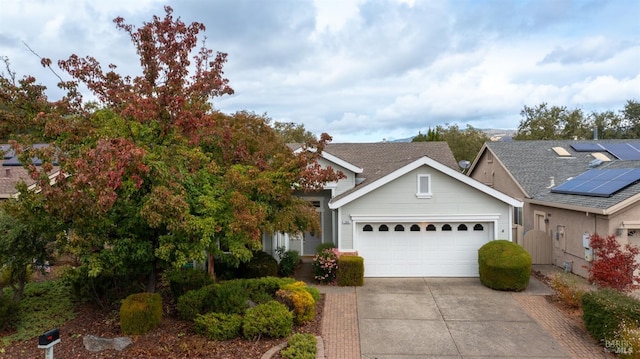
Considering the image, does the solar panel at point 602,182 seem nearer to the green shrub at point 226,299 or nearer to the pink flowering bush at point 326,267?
the pink flowering bush at point 326,267

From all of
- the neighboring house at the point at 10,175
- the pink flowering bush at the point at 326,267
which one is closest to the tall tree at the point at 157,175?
the pink flowering bush at the point at 326,267

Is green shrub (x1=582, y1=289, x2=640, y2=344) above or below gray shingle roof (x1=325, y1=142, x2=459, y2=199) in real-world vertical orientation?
below

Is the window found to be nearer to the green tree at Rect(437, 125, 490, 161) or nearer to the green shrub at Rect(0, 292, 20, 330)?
the green shrub at Rect(0, 292, 20, 330)

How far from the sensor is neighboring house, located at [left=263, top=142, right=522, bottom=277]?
1318 centimetres

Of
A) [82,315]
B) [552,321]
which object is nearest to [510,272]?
[552,321]

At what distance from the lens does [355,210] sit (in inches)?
531

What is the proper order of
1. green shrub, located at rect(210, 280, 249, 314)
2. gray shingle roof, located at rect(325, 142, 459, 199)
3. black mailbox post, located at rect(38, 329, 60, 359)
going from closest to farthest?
black mailbox post, located at rect(38, 329, 60, 359), green shrub, located at rect(210, 280, 249, 314), gray shingle roof, located at rect(325, 142, 459, 199)

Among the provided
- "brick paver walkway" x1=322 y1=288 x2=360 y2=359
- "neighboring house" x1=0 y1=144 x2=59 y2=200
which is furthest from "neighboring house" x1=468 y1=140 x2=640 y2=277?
"neighboring house" x1=0 y1=144 x2=59 y2=200

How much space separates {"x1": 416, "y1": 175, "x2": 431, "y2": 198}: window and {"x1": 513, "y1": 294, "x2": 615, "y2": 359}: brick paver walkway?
407 centimetres

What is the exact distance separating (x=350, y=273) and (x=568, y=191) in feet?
30.2

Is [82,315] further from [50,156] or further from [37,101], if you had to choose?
[37,101]

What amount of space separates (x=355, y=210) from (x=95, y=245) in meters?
8.07

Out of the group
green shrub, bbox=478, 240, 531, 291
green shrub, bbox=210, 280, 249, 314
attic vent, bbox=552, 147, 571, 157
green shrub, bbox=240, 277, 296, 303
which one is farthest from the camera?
attic vent, bbox=552, 147, 571, 157

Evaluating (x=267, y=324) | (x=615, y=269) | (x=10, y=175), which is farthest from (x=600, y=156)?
(x=10, y=175)
